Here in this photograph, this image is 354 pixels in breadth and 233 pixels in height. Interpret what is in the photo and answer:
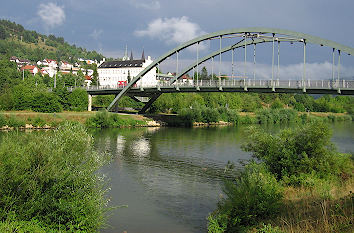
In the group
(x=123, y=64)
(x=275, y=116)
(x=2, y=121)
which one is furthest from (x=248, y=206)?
(x=123, y=64)

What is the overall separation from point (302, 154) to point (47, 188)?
9.22m

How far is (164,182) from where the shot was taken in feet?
61.0

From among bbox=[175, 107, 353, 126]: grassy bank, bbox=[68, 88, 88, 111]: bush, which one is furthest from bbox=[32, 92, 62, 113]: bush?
bbox=[175, 107, 353, 126]: grassy bank

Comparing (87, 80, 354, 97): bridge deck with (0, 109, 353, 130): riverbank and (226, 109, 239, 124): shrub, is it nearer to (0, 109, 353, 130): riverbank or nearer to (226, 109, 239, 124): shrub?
(0, 109, 353, 130): riverbank

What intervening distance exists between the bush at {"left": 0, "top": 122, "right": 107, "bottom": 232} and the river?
204cm

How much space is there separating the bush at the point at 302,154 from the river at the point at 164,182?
272 centimetres

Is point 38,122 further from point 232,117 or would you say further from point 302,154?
point 302,154

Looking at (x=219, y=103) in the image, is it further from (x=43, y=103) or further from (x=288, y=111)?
(x=43, y=103)

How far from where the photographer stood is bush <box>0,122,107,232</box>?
33.0 feet

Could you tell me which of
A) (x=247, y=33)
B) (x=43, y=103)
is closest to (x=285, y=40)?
(x=247, y=33)

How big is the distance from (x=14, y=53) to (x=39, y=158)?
169 meters

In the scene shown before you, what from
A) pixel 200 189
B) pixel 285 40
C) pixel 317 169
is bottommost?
pixel 200 189

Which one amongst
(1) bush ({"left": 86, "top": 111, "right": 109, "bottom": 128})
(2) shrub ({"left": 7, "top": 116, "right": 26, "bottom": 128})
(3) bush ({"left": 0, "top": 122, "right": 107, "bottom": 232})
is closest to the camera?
(3) bush ({"left": 0, "top": 122, "right": 107, "bottom": 232})

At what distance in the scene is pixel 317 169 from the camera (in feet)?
48.4
